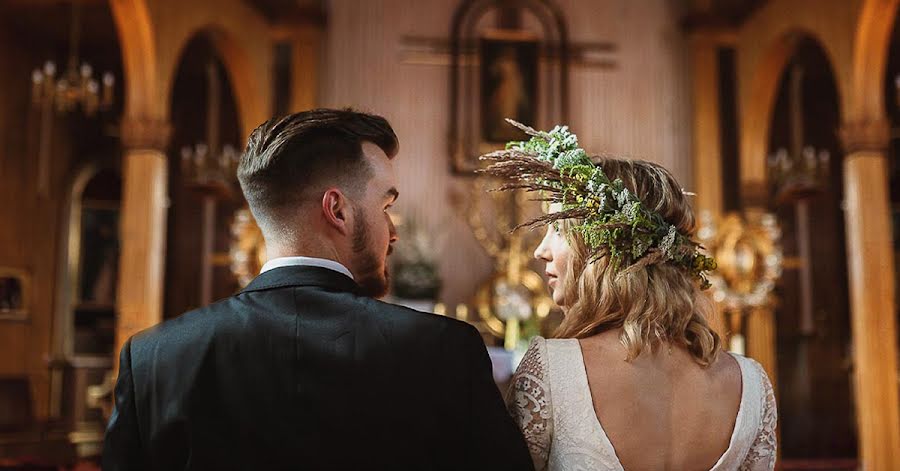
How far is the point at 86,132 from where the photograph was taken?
13094mm

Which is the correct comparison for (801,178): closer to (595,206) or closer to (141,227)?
(141,227)

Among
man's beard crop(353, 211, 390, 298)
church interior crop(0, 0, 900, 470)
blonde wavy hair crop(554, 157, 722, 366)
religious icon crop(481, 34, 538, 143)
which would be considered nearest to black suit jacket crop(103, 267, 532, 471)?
man's beard crop(353, 211, 390, 298)

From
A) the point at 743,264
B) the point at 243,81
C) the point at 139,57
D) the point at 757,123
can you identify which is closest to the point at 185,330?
the point at 139,57

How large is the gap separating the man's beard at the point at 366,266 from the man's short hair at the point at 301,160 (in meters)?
0.08

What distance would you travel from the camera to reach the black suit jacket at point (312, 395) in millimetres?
1769

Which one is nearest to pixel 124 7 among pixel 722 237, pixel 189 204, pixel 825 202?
pixel 189 204

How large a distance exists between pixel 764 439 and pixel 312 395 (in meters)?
1.15

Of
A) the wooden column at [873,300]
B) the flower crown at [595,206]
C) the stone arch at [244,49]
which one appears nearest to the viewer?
the flower crown at [595,206]

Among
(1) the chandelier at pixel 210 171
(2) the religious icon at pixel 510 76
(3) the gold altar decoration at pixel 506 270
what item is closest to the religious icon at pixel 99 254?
(1) the chandelier at pixel 210 171

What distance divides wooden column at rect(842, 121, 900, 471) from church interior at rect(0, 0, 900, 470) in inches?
71.4

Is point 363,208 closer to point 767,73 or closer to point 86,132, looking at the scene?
point 767,73

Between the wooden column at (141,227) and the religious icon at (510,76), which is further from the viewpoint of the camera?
the religious icon at (510,76)

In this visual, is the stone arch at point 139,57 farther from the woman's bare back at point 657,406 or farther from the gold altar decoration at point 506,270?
the woman's bare back at point 657,406

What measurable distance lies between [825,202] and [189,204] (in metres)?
8.29
